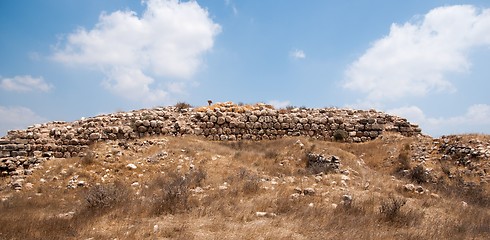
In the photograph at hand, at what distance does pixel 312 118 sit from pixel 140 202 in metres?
11.2

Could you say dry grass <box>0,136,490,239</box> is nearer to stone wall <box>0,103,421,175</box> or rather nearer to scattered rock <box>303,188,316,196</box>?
scattered rock <box>303,188,316,196</box>

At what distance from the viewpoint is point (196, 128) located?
51.2 ft

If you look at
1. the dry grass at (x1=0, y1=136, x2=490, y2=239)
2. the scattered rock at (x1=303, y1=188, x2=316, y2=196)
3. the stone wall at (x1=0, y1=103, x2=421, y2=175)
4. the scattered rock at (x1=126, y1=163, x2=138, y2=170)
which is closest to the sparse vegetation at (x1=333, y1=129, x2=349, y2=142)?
the stone wall at (x1=0, y1=103, x2=421, y2=175)

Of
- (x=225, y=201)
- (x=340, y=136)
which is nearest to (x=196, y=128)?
(x=340, y=136)

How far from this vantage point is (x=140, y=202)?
7.38m

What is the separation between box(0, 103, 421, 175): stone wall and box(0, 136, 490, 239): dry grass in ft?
3.62

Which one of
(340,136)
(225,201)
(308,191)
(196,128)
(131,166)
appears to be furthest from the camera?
(340,136)

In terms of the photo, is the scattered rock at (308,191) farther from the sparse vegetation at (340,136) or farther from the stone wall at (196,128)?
the sparse vegetation at (340,136)

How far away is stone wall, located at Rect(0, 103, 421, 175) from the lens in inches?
509

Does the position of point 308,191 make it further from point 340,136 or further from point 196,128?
point 340,136

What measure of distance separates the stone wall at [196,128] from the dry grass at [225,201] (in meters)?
1.10

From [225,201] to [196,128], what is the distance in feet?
27.6

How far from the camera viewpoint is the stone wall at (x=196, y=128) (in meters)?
12.9

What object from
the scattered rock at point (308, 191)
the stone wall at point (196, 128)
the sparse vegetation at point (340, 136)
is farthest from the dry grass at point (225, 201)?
the sparse vegetation at point (340, 136)
